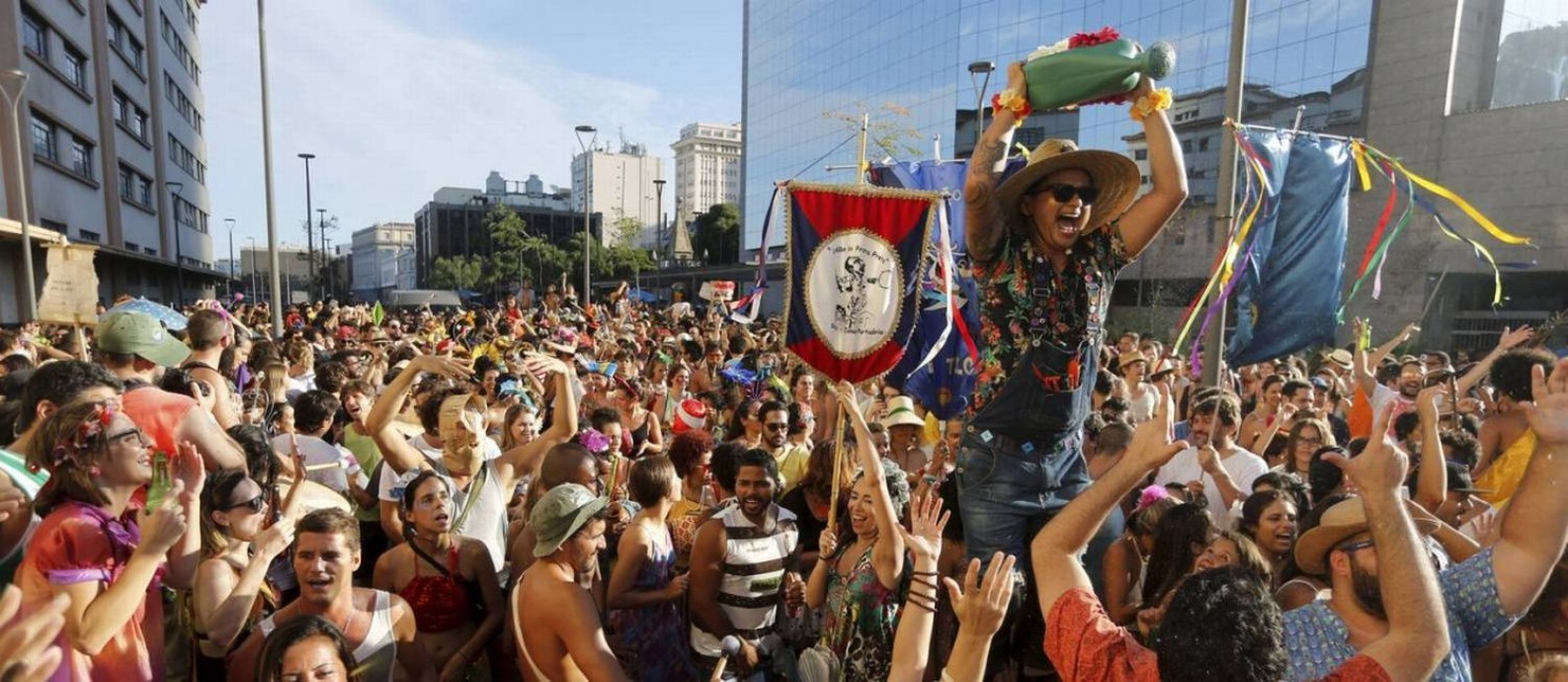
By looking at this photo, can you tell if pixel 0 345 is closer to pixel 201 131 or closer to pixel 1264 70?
pixel 1264 70

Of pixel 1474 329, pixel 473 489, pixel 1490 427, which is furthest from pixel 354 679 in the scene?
pixel 1474 329

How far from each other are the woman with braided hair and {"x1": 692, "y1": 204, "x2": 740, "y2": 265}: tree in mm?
63894

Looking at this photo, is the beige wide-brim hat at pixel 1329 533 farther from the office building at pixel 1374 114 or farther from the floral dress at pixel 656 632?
the office building at pixel 1374 114

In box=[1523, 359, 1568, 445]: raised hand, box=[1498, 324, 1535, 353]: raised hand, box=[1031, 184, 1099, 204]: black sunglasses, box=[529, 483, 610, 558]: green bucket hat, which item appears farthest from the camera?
box=[1498, 324, 1535, 353]: raised hand

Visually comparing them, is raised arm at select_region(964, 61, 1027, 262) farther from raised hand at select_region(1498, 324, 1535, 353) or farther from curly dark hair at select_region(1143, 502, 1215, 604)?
raised hand at select_region(1498, 324, 1535, 353)

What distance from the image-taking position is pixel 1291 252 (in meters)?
5.00

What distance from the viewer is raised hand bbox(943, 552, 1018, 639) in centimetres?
200

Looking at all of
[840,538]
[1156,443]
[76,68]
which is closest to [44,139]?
[76,68]

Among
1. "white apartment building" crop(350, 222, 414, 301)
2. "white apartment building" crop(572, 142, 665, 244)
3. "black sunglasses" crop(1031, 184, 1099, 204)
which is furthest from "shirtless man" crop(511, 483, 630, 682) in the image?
"white apartment building" crop(350, 222, 414, 301)

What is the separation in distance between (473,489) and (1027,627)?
260 cm

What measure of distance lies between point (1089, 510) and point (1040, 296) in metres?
0.93

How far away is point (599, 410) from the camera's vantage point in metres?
5.27

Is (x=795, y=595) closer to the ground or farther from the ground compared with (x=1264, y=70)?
closer to the ground

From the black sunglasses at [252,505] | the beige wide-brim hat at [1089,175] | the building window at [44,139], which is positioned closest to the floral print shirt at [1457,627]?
the beige wide-brim hat at [1089,175]
